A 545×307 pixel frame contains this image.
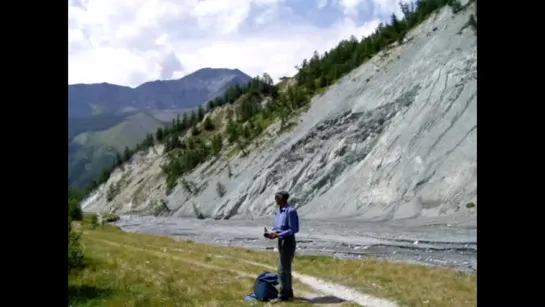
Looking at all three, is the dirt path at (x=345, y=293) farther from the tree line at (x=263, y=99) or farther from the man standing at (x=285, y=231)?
the tree line at (x=263, y=99)

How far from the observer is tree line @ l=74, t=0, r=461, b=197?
73312 mm

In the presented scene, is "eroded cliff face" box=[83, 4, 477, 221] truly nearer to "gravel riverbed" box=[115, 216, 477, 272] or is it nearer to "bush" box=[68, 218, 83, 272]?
"gravel riverbed" box=[115, 216, 477, 272]

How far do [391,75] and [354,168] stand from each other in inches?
527

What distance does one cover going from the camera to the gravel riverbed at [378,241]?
2427cm

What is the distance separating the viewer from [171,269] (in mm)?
14695

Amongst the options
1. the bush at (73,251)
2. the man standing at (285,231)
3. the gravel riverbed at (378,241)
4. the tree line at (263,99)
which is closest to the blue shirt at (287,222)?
the man standing at (285,231)

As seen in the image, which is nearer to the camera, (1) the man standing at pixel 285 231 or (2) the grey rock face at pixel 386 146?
(1) the man standing at pixel 285 231

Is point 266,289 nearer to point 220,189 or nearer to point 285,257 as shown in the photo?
point 285,257

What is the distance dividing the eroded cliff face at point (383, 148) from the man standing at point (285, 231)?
26904 millimetres

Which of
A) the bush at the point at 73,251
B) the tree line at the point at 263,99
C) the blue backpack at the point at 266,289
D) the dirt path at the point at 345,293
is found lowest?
the dirt path at the point at 345,293

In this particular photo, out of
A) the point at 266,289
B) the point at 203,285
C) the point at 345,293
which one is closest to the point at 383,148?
the point at 203,285
